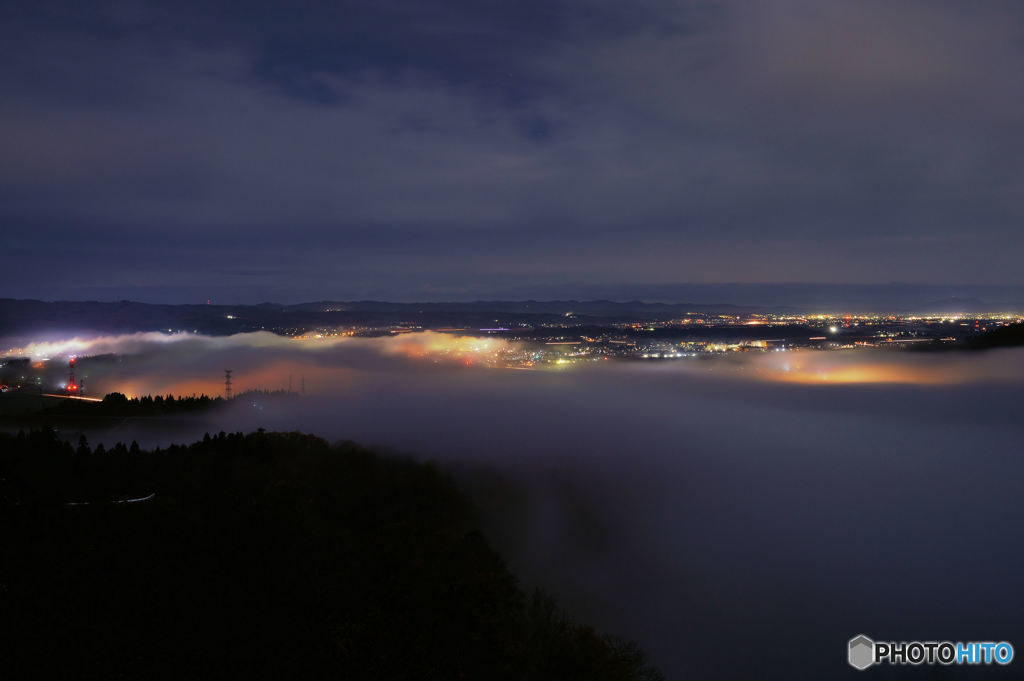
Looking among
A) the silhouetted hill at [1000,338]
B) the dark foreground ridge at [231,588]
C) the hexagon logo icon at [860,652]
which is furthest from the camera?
the silhouetted hill at [1000,338]

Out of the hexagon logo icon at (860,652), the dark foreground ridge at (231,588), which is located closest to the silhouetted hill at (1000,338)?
the hexagon logo icon at (860,652)

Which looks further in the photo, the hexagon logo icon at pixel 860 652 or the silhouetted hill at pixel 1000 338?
the silhouetted hill at pixel 1000 338

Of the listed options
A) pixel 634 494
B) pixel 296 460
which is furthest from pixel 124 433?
pixel 634 494

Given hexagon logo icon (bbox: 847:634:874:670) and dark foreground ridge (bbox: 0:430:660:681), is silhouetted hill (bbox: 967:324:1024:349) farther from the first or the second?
dark foreground ridge (bbox: 0:430:660:681)

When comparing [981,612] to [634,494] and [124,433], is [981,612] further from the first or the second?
[124,433]

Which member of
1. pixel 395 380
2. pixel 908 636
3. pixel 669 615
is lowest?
pixel 908 636

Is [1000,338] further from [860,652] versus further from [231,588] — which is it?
[231,588]

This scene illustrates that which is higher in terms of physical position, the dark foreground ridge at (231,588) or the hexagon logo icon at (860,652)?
the dark foreground ridge at (231,588)

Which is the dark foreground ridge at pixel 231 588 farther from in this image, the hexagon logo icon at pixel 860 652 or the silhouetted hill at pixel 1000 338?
Answer: the silhouetted hill at pixel 1000 338

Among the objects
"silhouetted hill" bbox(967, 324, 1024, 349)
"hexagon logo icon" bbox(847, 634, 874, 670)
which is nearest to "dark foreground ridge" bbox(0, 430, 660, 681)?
"hexagon logo icon" bbox(847, 634, 874, 670)
